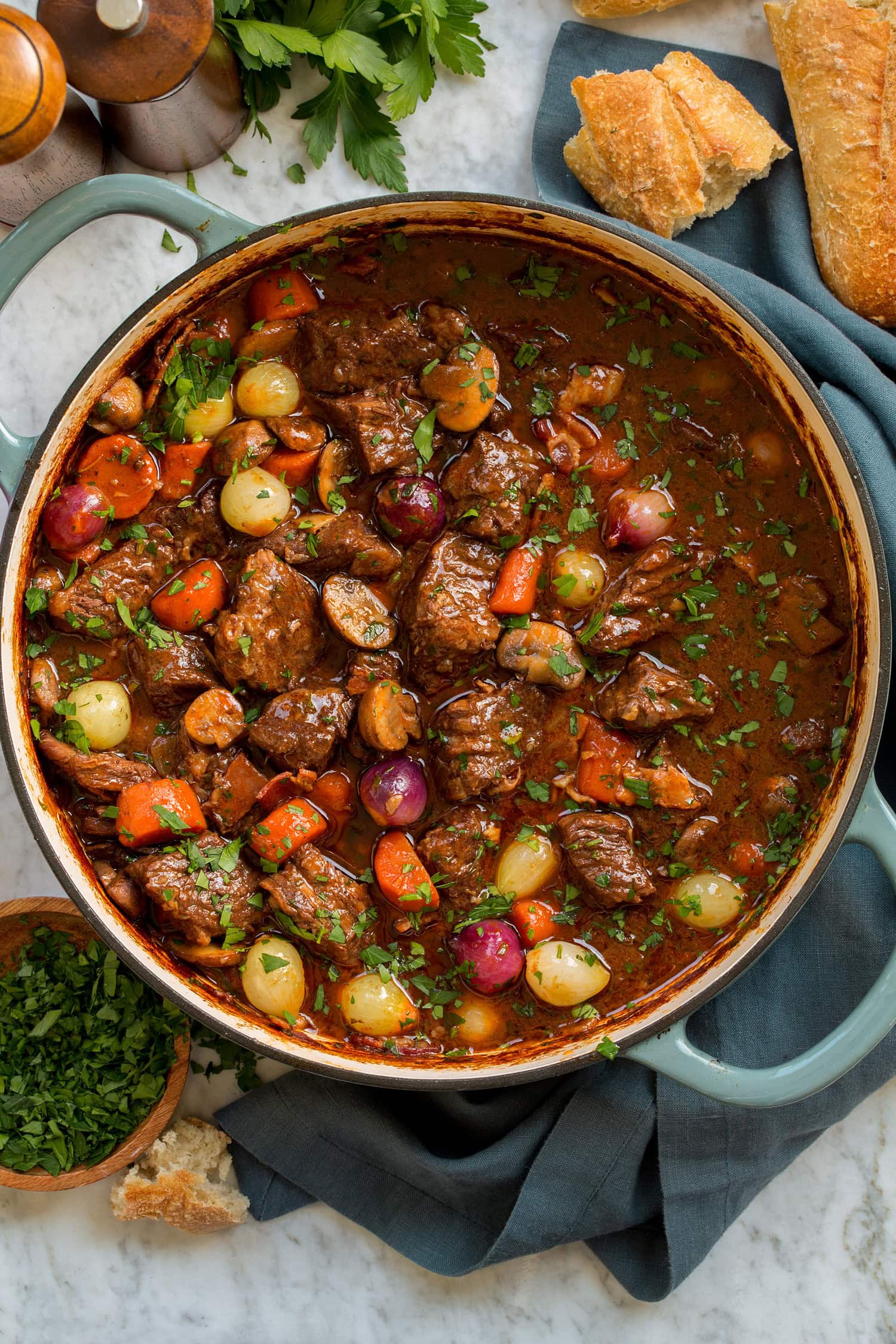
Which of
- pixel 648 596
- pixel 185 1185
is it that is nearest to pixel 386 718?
pixel 648 596

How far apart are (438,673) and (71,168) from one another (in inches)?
62.9

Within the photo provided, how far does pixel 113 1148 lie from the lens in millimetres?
2895

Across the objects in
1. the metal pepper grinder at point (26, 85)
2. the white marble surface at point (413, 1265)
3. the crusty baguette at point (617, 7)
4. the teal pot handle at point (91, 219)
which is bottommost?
the white marble surface at point (413, 1265)

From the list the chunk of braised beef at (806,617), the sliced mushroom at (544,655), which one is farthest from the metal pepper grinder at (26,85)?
the chunk of braised beef at (806,617)

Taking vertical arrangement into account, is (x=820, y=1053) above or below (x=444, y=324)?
below

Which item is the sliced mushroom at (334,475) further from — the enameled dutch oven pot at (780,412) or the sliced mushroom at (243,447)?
the enameled dutch oven pot at (780,412)

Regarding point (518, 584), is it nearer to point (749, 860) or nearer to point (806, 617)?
point (806, 617)

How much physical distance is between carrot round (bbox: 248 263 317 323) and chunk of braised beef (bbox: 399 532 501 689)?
0.68 m

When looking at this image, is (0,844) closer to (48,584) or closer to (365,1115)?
(48,584)

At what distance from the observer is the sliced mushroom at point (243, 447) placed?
8.86 feet

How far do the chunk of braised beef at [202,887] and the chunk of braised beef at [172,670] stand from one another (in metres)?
0.35

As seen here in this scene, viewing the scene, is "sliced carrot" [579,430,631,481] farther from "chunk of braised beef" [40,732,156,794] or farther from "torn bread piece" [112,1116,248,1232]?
"torn bread piece" [112,1116,248,1232]

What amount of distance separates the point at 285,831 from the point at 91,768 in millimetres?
487

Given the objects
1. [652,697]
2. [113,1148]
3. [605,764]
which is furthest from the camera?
[113,1148]
